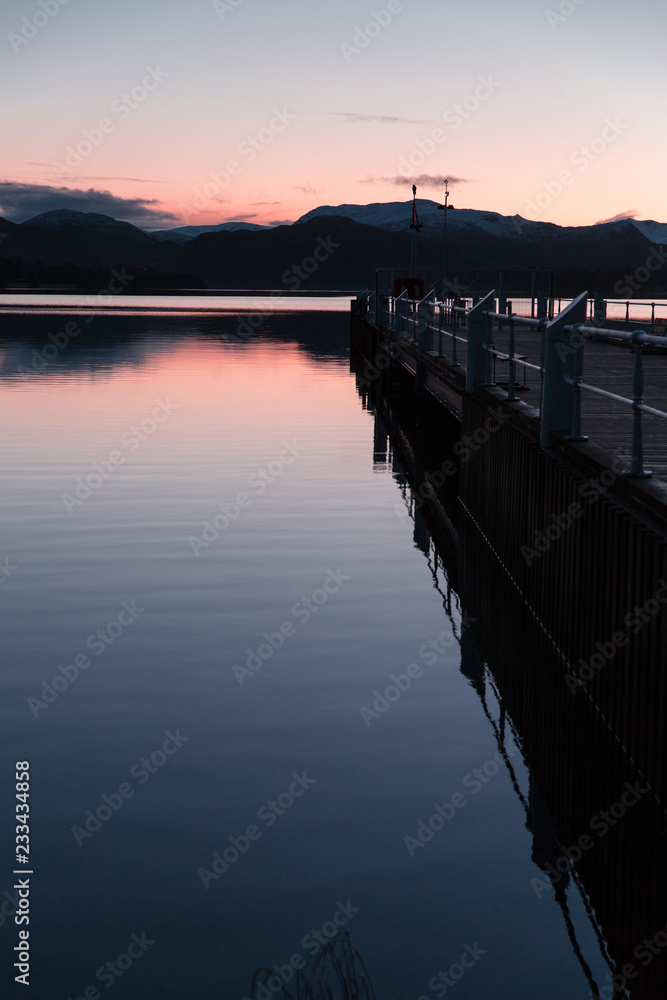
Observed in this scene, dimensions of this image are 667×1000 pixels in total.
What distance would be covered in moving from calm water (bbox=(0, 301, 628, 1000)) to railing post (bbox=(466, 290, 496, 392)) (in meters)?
2.28

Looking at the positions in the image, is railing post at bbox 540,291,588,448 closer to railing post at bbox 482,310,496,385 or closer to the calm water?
the calm water

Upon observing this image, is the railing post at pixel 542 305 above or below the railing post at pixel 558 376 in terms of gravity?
above

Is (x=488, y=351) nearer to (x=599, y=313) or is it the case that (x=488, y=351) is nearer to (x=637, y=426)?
(x=637, y=426)

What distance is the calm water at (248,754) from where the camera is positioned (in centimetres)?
551

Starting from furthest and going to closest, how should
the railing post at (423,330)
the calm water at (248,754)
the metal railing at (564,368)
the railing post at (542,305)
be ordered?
the railing post at (542,305)
the railing post at (423,330)
the metal railing at (564,368)
the calm water at (248,754)

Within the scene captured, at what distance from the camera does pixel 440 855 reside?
21.0ft

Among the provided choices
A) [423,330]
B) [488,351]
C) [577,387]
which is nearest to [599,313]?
[423,330]

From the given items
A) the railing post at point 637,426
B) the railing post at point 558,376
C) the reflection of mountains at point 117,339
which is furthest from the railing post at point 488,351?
the reflection of mountains at point 117,339

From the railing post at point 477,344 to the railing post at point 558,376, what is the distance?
463 cm

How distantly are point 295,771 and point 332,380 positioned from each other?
114ft

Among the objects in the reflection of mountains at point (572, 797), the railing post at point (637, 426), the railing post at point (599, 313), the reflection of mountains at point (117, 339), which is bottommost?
the reflection of mountains at point (572, 797)

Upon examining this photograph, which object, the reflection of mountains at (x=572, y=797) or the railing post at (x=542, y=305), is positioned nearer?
the reflection of mountains at (x=572, y=797)

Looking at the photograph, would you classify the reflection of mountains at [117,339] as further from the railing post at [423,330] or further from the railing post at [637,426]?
the railing post at [637,426]

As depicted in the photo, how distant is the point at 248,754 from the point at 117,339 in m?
59.8
